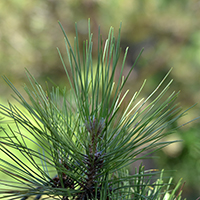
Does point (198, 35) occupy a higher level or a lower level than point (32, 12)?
lower

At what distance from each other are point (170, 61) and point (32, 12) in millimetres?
1490

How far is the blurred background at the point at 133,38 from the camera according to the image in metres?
2.00

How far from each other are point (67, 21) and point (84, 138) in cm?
236

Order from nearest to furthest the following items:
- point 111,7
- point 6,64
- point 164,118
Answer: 1. point 164,118
2. point 111,7
3. point 6,64

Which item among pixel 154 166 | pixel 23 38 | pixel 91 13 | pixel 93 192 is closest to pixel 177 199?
pixel 93 192

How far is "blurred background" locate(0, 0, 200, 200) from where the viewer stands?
2.00 meters

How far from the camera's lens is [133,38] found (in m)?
2.21

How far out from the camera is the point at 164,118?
0.22 meters

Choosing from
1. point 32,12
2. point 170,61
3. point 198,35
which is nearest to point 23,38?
point 32,12

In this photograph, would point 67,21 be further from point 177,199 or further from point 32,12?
point 177,199

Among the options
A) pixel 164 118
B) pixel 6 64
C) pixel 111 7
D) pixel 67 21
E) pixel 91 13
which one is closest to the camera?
pixel 164 118

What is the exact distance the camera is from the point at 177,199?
0.85ft

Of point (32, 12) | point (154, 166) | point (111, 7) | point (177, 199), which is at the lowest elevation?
point (177, 199)

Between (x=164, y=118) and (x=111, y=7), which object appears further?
(x=111, y=7)
